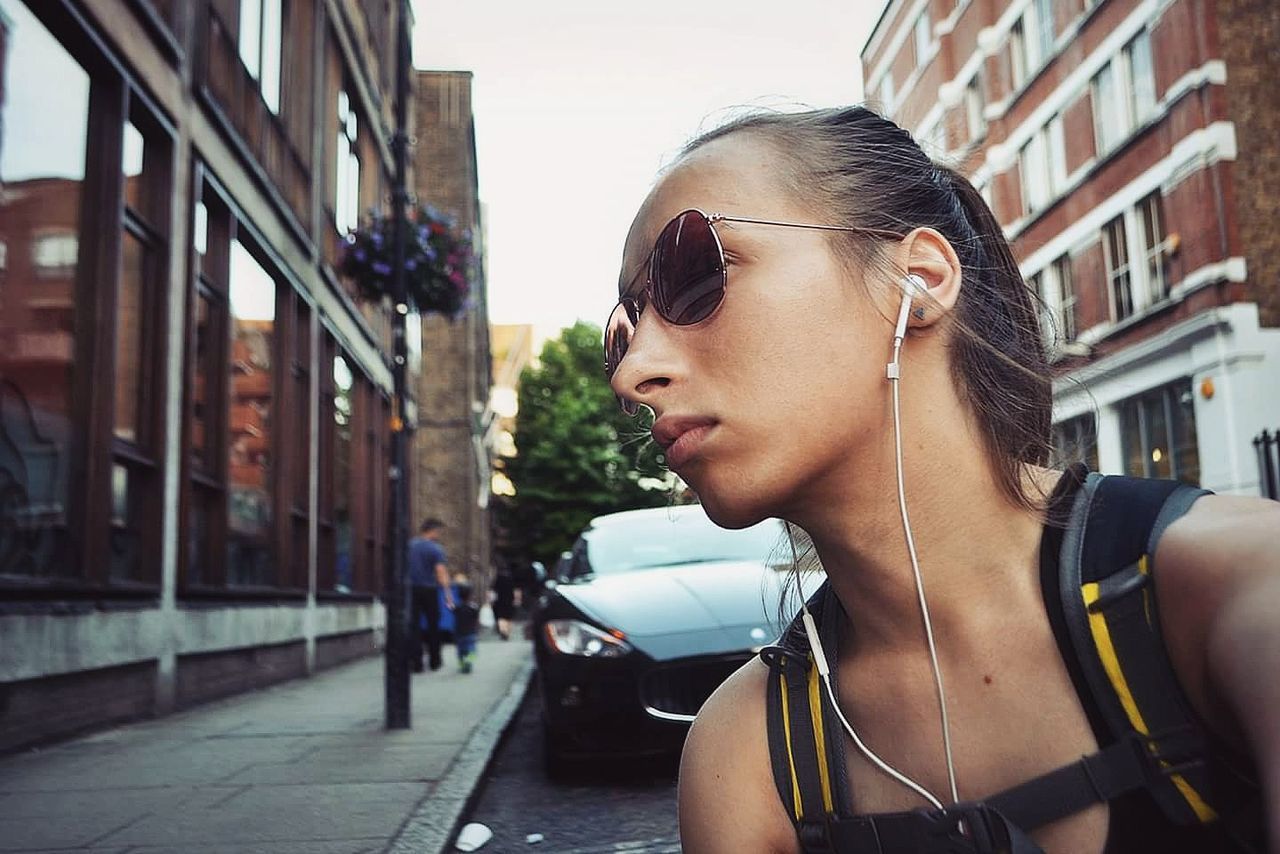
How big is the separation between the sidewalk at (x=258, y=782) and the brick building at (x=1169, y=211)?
515 inches

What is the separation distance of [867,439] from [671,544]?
21.2ft

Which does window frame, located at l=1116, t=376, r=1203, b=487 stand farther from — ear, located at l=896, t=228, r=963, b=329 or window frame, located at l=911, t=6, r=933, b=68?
ear, located at l=896, t=228, r=963, b=329

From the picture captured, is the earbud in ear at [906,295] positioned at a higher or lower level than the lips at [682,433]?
higher

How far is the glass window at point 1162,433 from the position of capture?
2162 centimetres

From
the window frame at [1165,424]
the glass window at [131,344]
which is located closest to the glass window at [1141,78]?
the window frame at [1165,424]

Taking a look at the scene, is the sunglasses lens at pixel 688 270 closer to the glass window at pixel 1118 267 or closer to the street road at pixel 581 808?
the street road at pixel 581 808

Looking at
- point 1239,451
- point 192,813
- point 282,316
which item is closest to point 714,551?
point 192,813

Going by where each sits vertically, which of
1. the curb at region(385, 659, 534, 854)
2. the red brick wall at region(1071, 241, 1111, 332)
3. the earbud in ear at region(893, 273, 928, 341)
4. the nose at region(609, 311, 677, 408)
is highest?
the red brick wall at region(1071, 241, 1111, 332)

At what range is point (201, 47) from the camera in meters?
10.9

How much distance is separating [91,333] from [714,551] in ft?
14.6

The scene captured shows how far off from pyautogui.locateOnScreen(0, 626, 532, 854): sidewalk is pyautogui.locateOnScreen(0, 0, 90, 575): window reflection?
141cm

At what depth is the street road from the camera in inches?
194

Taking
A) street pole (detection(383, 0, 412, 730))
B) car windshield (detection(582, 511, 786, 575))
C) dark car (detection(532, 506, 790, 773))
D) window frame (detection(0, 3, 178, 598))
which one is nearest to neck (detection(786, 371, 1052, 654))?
dark car (detection(532, 506, 790, 773))

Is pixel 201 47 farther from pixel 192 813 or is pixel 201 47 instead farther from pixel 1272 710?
pixel 1272 710
